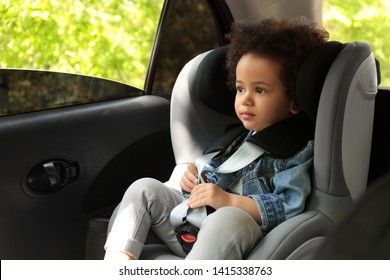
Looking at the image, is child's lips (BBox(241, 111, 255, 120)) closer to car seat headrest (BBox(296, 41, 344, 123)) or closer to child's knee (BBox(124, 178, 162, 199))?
car seat headrest (BBox(296, 41, 344, 123))

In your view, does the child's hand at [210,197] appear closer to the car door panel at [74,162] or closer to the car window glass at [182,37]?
the car door panel at [74,162]

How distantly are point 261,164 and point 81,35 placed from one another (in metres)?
2.18

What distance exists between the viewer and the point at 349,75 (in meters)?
2.10

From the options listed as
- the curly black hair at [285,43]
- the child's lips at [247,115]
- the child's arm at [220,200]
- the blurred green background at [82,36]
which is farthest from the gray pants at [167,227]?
the blurred green background at [82,36]

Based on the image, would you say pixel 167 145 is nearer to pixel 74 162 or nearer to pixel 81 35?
pixel 74 162

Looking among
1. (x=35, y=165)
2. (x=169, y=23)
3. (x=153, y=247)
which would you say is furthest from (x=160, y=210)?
(x=169, y=23)

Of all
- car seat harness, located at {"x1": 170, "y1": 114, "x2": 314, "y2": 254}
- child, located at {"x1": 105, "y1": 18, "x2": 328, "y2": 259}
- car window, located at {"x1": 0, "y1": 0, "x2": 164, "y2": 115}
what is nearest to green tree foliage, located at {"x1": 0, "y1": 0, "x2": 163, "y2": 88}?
car window, located at {"x1": 0, "y1": 0, "x2": 164, "y2": 115}

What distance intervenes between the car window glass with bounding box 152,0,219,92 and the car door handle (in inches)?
26.9

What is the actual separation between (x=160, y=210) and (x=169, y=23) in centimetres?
128

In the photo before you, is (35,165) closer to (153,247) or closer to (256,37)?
(153,247)

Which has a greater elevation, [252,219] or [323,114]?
[323,114]

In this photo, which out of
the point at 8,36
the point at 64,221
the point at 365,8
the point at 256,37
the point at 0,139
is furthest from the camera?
the point at 365,8

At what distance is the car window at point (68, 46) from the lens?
2.91 meters

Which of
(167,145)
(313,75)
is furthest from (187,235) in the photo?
(167,145)
